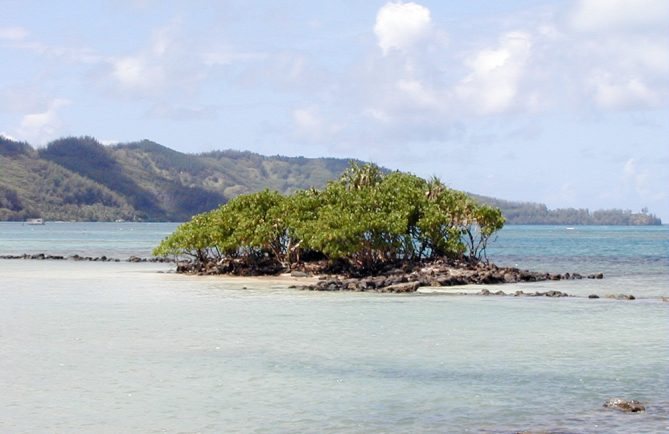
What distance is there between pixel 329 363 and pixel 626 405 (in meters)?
8.82

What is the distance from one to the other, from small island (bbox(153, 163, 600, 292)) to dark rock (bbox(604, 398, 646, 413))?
32.4m

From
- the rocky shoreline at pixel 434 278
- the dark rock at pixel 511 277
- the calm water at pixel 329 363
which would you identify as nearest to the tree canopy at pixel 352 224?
the rocky shoreline at pixel 434 278

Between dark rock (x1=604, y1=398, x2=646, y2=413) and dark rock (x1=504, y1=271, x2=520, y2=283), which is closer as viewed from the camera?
dark rock (x1=604, y1=398, x2=646, y2=413)

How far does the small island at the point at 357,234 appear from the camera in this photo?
56406mm

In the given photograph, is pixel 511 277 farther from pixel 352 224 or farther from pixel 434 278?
pixel 352 224

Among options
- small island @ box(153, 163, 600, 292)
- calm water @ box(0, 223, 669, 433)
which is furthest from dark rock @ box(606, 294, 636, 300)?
small island @ box(153, 163, 600, 292)

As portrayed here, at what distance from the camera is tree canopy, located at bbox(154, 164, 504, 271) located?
186 ft

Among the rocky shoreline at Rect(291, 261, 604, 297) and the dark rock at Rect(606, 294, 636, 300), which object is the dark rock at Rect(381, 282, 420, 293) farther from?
the dark rock at Rect(606, 294, 636, 300)

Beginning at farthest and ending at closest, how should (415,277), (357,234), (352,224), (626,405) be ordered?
(357,234) < (352,224) < (415,277) < (626,405)

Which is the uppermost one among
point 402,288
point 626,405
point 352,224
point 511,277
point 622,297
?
point 352,224

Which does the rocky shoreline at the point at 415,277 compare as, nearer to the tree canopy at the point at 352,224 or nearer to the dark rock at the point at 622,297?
the dark rock at the point at 622,297

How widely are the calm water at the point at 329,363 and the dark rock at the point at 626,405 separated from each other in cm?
25

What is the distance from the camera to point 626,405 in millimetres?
18828

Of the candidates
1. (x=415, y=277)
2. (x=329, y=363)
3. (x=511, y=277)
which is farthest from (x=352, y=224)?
(x=329, y=363)
